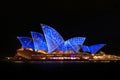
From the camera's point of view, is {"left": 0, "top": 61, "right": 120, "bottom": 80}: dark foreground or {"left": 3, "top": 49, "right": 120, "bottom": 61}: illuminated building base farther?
{"left": 3, "top": 49, "right": 120, "bottom": 61}: illuminated building base

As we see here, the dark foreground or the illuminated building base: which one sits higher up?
the illuminated building base

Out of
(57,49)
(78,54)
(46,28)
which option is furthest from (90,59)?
(46,28)

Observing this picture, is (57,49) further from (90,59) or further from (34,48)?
(90,59)

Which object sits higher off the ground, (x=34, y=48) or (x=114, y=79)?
(x=34, y=48)

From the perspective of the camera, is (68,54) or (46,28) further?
(68,54)

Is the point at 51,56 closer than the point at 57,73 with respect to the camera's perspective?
No

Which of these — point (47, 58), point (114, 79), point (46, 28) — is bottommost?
point (114, 79)

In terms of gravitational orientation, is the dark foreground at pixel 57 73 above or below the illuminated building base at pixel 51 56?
below

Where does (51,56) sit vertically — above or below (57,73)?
above

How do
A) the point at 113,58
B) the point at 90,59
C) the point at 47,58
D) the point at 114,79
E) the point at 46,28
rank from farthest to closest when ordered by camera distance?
the point at 113,58 < the point at 90,59 < the point at 47,58 < the point at 46,28 < the point at 114,79

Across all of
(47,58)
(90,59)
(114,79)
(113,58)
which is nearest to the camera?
(114,79)

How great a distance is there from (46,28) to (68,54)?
1086 cm

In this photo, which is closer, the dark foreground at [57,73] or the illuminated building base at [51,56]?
the dark foreground at [57,73]

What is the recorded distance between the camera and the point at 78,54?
8369 cm
